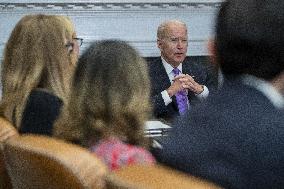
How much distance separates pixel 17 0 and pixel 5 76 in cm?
260

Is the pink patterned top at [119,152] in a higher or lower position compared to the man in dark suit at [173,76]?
higher

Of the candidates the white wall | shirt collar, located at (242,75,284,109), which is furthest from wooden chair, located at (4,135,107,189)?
the white wall

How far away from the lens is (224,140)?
110 cm

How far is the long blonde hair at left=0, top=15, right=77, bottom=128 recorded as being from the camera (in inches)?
91.0

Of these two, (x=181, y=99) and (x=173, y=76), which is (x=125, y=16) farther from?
(x=181, y=99)

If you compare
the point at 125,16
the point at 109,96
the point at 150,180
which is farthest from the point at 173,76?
the point at 150,180

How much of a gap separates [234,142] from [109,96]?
0.61 meters

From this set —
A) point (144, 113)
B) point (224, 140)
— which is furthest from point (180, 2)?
point (224, 140)

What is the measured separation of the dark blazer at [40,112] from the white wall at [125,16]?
2.70 m

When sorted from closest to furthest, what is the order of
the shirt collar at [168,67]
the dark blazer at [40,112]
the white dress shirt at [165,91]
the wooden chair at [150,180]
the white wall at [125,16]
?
the wooden chair at [150,180] → the dark blazer at [40,112] → the white dress shirt at [165,91] → the shirt collar at [168,67] → the white wall at [125,16]

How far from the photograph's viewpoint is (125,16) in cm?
513

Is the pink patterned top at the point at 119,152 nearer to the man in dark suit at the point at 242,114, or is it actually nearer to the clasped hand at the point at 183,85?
the man in dark suit at the point at 242,114

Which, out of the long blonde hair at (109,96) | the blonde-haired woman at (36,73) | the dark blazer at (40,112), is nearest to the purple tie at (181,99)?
the blonde-haired woman at (36,73)

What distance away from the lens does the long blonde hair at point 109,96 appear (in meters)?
1.66
